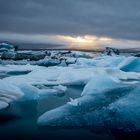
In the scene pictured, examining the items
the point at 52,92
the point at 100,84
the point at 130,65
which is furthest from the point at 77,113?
the point at 130,65

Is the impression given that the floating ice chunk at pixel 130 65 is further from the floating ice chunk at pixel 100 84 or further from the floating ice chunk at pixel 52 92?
the floating ice chunk at pixel 100 84

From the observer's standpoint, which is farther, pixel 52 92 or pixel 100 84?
pixel 52 92

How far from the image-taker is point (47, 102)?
578 cm

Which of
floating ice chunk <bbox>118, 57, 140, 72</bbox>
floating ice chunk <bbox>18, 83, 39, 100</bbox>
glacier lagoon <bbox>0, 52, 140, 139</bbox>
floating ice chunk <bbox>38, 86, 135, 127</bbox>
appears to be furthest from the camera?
floating ice chunk <bbox>118, 57, 140, 72</bbox>

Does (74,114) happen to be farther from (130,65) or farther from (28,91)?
(130,65)

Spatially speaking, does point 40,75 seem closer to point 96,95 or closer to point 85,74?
point 85,74

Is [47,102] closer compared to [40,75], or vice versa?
[47,102]

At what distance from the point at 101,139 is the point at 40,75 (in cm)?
642

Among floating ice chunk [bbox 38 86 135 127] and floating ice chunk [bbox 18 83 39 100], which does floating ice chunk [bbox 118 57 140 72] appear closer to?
floating ice chunk [bbox 18 83 39 100]

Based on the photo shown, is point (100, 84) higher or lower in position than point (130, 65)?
higher

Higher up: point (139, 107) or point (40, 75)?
point (139, 107)

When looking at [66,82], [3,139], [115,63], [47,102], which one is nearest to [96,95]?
[47,102]

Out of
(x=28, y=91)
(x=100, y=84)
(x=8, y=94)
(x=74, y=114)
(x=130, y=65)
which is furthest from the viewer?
(x=130, y=65)

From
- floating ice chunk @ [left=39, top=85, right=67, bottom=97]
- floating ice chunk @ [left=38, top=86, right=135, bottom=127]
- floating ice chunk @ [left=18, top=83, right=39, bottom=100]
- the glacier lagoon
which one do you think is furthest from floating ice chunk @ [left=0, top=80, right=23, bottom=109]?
floating ice chunk @ [left=39, top=85, right=67, bottom=97]
